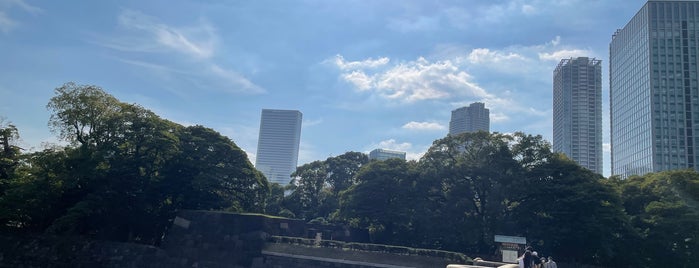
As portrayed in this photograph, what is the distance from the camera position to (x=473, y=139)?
33.8 m

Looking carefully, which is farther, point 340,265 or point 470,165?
point 470,165

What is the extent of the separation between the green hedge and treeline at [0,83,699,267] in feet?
22.5

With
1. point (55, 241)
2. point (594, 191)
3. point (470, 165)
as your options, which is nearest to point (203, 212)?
point (55, 241)

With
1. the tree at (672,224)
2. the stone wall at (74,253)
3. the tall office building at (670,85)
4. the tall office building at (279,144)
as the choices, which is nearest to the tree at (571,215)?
the tree at (672,224)

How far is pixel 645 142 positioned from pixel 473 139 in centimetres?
5246

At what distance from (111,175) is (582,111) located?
114 metres

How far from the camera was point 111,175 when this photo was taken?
30.2 meters

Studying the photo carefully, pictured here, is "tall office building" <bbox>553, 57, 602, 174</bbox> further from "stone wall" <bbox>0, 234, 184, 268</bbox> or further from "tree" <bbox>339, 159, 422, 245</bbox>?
"stone wall" <bbox>0, 234, 184, 268</bbox>

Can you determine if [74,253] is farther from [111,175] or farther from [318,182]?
[318,182]

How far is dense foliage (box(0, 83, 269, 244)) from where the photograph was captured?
2853 centimetres

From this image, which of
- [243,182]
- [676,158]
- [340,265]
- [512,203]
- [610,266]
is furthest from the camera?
[676,158]

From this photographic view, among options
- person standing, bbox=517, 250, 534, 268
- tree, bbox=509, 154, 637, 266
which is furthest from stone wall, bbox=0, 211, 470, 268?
person standing, bbox=517, 250, 534, 268

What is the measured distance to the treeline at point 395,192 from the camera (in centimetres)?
2883

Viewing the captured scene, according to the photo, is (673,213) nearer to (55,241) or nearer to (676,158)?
(55,241)
